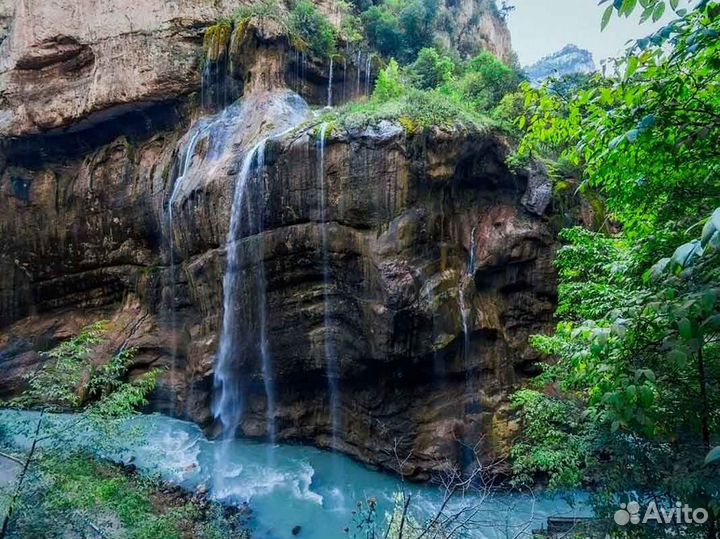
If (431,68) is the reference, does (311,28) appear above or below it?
above

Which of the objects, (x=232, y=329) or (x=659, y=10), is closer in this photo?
(x=659, y=10)

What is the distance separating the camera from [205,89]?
15000 millimetres

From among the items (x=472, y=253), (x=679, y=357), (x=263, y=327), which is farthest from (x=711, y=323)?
(x=263, y=327)

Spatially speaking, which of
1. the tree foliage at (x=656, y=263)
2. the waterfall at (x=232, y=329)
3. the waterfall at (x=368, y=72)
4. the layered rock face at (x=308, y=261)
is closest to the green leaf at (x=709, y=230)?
the tree foliage at (x=656, y=263)

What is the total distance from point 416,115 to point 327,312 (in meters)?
5.20

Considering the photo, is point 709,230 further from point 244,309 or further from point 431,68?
point 431,68

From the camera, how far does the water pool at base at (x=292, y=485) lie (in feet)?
28.1

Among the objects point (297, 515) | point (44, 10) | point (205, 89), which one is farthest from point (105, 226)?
point (297, 515)

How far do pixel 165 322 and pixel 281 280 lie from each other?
495 cm

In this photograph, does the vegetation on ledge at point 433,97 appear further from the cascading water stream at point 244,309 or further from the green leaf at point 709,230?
the green leaf at point 709,230

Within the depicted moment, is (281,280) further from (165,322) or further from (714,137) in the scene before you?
(714,137)

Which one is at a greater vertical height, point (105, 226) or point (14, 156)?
point (14, 156)

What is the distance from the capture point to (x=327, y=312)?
1130cm

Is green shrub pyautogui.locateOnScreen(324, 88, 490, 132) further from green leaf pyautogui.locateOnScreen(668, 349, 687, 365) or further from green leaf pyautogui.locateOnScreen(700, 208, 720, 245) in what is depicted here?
green leaf pyautogui.locateOnScreen(700, 208, 720, 245)
